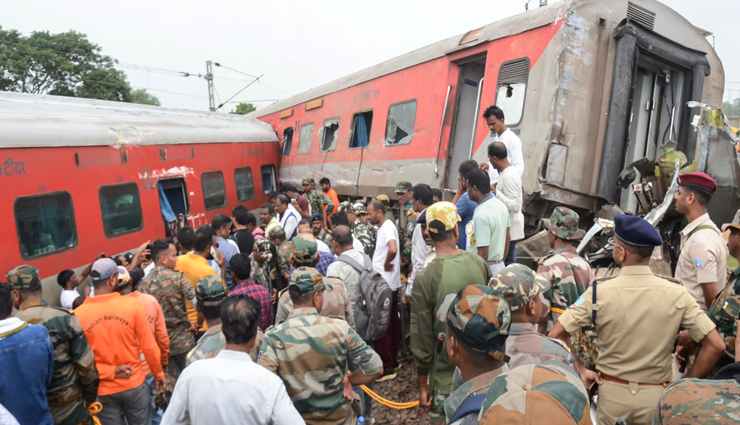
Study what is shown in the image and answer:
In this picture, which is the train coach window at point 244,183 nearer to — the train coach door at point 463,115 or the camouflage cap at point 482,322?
the train coach door at point 463,115

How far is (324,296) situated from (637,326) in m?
1.87

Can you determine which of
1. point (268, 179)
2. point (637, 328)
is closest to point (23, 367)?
point (637, 328)

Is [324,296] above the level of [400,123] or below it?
below

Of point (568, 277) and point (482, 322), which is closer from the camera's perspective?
point (482, 322)

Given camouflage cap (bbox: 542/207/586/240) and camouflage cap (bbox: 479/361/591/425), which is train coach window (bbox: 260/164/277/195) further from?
camouflage cap (bbox: 479/361/591/425)

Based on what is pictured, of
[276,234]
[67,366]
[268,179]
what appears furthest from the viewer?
[268,179]

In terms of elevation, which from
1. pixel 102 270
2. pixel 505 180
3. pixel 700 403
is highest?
pixel 505 180

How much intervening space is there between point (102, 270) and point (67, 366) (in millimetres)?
648

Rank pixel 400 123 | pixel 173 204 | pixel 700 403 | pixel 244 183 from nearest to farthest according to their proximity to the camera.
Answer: pixel 700 403, pixel 400 123, pixel 173 204, pixel 244 183

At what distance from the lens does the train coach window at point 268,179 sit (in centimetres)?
1190

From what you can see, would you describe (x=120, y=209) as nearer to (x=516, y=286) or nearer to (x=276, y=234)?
(x=276, y=234)

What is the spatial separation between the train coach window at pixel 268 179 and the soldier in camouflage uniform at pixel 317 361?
9.82 meters

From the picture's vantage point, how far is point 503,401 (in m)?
1.25

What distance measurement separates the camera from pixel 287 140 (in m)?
12.8
